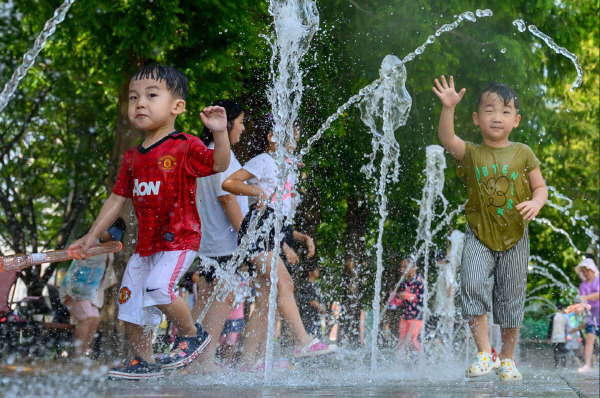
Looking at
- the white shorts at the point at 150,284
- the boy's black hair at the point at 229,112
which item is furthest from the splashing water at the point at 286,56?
the white shorts at the point at 150,284

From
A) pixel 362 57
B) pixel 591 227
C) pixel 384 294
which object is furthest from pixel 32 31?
pixel 591 227

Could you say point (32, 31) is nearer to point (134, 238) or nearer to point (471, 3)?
point (134, 238)

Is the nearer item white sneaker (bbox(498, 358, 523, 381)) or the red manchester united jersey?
the red manchester united jersey

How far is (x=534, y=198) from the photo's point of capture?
5328 mm

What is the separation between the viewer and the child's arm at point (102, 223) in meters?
4.73

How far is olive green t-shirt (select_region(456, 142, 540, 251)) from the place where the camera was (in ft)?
17.5

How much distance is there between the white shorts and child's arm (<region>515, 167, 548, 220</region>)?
1815 millimetres

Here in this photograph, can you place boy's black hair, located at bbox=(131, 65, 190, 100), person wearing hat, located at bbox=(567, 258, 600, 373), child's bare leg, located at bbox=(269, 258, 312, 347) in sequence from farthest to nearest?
person wearing hat, located at bbox=(567, 258, 600, 373)
child's bare leg, located at bbox=(269, 258, 312, 347)
boy's black hair, located at bbox=(131, 65, 190, 100)

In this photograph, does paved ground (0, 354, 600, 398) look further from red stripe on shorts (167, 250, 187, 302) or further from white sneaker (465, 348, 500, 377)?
red stripe on shorts (167, 250, 187, 302)

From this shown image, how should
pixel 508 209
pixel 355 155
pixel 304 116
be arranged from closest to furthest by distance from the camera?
pixel 508 209
pixel 304 116
pixel 355 155

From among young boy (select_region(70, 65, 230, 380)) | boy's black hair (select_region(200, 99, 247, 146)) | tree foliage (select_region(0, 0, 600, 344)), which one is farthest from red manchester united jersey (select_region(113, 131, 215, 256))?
tree foliage (select_region(0, 0, 600, 344))

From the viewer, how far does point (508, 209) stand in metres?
5.33

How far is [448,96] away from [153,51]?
595cm

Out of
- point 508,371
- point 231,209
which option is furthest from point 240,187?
point 508,371
